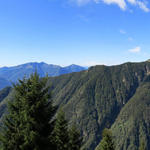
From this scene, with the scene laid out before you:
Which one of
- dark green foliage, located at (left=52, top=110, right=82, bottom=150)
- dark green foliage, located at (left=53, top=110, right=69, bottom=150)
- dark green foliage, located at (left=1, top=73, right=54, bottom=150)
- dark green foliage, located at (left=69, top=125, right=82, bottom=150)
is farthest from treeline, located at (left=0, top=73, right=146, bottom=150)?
dark green foliage, located at (left=69, top=125, right=82, bottom=150)

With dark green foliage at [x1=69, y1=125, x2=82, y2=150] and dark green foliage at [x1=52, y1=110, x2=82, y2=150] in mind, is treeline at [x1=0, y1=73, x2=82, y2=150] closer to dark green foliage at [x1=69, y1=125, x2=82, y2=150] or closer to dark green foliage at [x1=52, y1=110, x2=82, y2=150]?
dark green foliage at [x1=52, y1=110, x2=82, y2=150]

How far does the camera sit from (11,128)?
628 inches

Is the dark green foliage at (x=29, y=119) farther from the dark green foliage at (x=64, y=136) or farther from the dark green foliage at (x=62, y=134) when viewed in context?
the dark green foliage at (x=62, y=134)

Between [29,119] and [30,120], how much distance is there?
0.44 ft

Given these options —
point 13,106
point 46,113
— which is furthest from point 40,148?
point 13,106

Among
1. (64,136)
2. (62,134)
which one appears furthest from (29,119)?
(64,136)

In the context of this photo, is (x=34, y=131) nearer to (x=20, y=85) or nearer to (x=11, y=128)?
(x=11, y=128)

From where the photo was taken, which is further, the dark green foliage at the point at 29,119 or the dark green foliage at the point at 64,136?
the dark green foliage at the point at 64,136

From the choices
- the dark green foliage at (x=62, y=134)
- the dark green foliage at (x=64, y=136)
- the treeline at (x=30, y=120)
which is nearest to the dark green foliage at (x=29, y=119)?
the treeline at (x=30, y=120)

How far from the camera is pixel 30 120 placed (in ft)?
45.1

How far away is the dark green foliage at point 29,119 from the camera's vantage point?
13.7 meters

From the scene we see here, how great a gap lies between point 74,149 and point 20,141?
71.0 feet

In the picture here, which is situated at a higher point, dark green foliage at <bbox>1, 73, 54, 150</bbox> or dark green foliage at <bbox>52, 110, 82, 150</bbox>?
dark green foliage at <bbox>1, 73, 54, 150</bbox>

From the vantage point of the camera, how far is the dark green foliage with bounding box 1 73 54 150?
44.8ft
